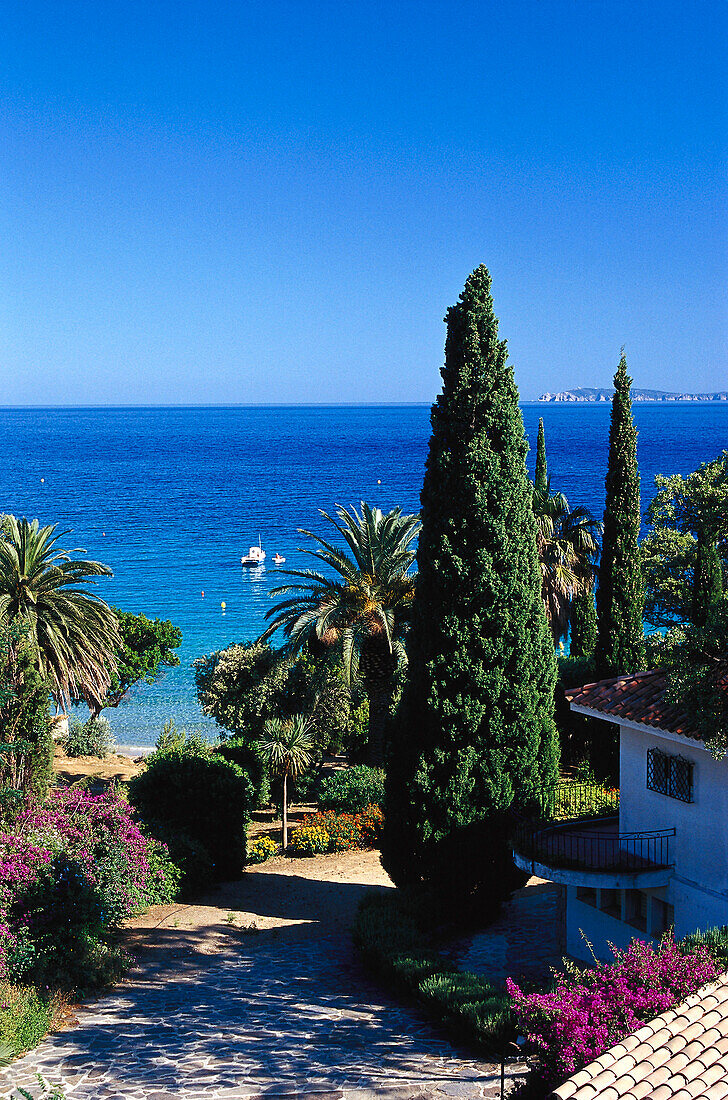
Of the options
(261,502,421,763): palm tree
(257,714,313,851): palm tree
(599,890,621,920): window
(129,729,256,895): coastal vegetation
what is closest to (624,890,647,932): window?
(599,890,621,920): window

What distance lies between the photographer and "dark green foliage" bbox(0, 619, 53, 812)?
18234mm

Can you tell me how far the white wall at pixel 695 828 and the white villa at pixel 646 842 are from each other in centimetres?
1

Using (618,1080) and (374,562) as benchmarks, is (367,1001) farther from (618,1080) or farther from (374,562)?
(374,562)

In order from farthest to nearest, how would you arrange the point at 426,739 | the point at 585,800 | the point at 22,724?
1. the point at 585,800
2. the point at 22,724
3. the point at 426,739

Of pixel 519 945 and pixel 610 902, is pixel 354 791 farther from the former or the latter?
pixel 610 902

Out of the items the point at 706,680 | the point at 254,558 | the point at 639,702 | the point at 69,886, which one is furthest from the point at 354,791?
the point at 254,558

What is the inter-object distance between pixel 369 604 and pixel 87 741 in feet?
38.8

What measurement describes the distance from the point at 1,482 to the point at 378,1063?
439 ft

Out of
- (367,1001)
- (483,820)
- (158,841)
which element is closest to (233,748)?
(158,841)

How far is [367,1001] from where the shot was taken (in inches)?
515

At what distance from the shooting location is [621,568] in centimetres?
2177

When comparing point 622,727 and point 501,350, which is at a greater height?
point 501,350

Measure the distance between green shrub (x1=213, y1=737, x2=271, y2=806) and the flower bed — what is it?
2.16 m

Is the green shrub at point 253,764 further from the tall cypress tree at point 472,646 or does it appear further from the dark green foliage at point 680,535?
the dark green foliage at point 680,535
